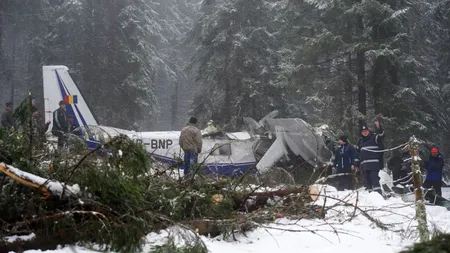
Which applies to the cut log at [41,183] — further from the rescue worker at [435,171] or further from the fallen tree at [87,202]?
the rescue worker at [435,171]

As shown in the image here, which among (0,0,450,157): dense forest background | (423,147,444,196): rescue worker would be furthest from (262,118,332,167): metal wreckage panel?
(0,0,450,157): dense forest background

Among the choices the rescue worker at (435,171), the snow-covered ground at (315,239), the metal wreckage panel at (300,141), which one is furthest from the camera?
the metal wreckage panel at (300,141)

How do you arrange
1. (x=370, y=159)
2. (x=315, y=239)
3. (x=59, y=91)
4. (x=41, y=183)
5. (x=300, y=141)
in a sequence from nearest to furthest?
1. (x=41, y=183)
2. (x=315, y=239)
3. (x=370, y=159)
4. (x=300, y=141)
5. (x=59, y=91)

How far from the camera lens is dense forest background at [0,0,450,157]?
15.2 m

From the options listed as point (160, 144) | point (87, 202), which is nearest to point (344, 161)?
point (160, 144)

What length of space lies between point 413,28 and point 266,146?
8701mm

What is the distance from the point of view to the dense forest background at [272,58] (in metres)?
15.2

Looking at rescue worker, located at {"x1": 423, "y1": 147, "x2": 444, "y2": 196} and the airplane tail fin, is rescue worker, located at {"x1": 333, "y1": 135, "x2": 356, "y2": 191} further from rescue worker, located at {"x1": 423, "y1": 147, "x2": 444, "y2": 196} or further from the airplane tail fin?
the airplane tail fin

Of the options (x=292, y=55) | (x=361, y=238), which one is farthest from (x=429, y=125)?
(x=361, y=238)

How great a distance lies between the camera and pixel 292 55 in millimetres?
16266

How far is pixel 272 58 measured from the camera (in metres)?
19.8

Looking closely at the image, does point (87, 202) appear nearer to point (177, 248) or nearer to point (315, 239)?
point (177, 248)

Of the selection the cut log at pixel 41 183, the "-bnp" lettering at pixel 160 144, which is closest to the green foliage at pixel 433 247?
the cut log at pixel 41 183

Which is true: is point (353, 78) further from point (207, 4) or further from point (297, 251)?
point (297, 251)
